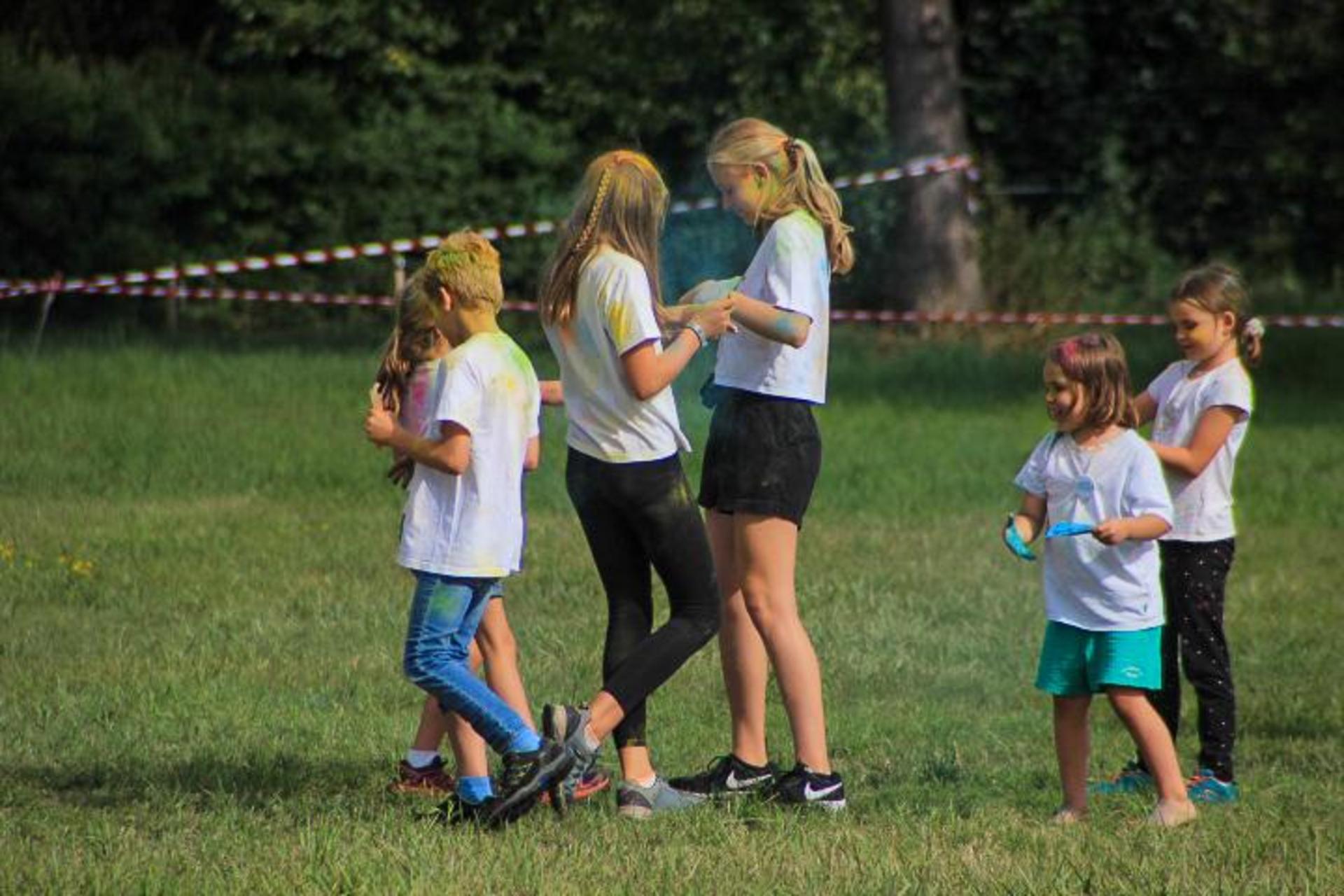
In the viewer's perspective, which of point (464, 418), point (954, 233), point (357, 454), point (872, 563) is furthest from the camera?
point (954, 233)

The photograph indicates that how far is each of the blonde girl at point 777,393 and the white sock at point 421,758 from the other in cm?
79

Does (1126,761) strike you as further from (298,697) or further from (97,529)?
(97,529)

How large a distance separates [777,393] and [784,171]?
0.60 m

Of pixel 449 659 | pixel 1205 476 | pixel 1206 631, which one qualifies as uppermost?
pixel 1205 476

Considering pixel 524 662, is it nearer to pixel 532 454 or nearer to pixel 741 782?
pixel 741 782

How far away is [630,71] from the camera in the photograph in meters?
25.7

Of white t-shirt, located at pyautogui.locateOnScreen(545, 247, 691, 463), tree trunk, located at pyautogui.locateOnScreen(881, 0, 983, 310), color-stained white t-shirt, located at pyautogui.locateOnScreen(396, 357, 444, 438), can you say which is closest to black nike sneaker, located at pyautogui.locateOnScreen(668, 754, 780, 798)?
white t-shirt, located at pyautogui.locateOnScreen(545, 247, 691, 463)

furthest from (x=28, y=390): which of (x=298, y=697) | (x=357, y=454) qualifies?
(x=298, y=697)

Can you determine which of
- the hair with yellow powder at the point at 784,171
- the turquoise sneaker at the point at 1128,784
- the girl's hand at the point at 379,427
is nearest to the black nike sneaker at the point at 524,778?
the girl's hand at the point at 379,427

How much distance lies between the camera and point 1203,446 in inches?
281

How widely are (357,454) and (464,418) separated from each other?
8337mm

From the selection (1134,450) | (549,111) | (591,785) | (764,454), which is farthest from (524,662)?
(549,111)

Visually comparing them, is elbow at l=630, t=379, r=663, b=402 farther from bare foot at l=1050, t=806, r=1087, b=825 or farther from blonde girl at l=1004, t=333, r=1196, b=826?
bare foot at l=1050, t=806, r=1087, b=825

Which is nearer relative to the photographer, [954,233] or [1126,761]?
[1126,761]
